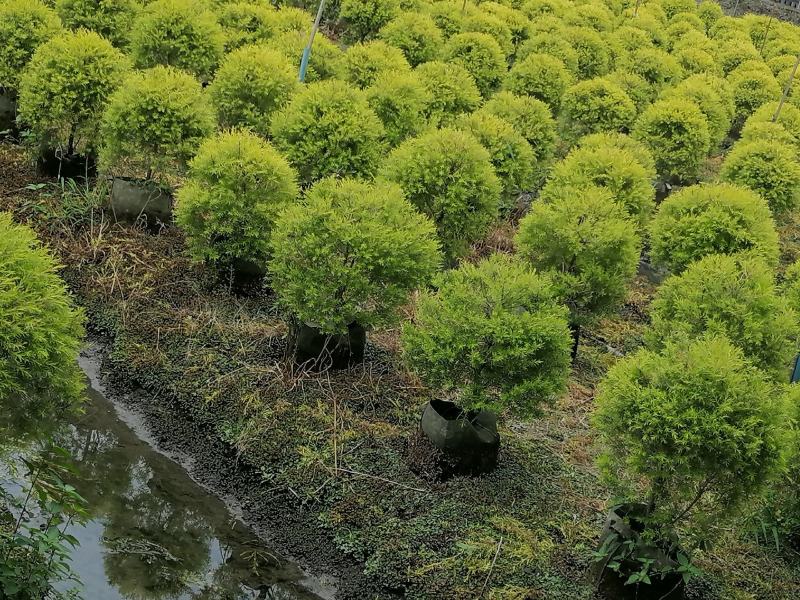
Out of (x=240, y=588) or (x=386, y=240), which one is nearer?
(x=240, y=588)

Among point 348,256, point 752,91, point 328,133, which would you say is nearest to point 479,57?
point 328,133

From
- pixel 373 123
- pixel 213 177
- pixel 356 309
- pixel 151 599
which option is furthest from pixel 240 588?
pixel 373 123

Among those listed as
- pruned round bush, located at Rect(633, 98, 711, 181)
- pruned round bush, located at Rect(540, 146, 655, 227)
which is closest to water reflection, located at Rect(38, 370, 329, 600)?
pruned round bush, located at Rect(540, 146, 655, 227)

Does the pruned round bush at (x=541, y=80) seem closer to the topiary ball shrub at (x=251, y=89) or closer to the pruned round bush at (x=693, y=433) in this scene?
the topiary ball shrub at (x=251, y=89)

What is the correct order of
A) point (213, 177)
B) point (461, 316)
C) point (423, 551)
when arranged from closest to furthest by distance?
point (423, 551) < point (461, 316) < point (213, 177)

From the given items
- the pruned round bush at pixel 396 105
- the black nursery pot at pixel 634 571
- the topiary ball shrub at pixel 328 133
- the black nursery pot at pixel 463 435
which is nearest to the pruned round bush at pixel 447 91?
the pruned round bush at pixel 396 105

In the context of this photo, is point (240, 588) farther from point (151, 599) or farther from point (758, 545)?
point (758, 545)
